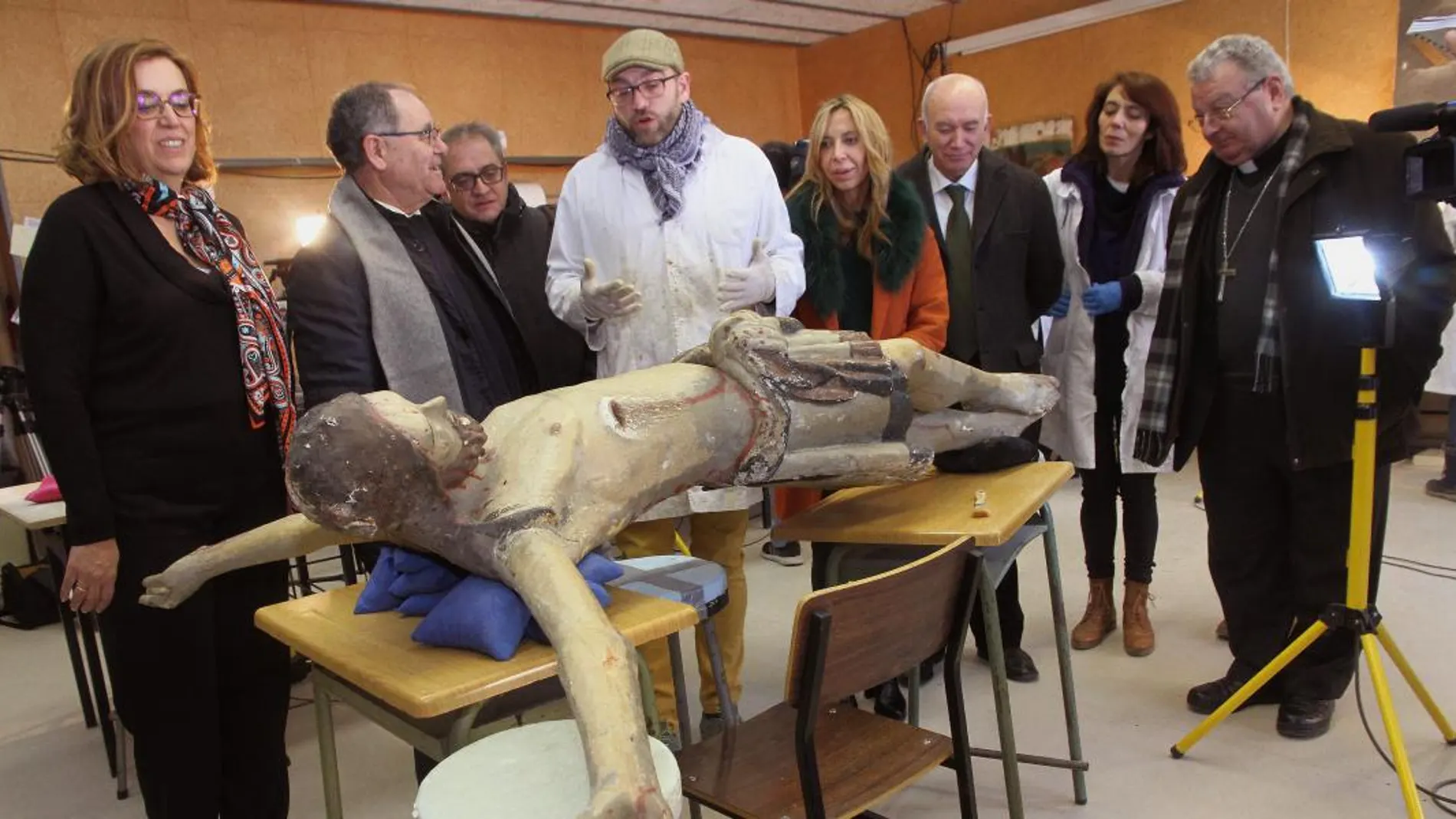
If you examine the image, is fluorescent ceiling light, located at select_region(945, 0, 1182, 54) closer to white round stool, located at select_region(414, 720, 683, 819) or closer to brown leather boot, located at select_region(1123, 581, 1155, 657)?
brown leather boot, located at select_region(1123, 581, 1155, 657)

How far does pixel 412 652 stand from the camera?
1392 millimetres

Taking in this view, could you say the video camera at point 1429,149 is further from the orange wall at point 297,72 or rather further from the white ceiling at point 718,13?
the white ceiling at point 718,13

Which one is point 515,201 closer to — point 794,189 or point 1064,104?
point 794,189

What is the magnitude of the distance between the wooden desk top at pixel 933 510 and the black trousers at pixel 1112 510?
707 millimetres

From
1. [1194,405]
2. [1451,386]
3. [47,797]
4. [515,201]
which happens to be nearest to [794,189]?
[515,201]

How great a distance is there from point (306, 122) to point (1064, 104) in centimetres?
471

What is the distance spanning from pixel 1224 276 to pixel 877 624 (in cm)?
146

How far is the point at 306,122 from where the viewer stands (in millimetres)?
5707

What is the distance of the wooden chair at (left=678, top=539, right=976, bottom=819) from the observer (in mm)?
1396

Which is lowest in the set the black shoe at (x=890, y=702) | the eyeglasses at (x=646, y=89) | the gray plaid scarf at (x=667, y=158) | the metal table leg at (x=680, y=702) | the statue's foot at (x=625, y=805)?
the black shoe at (x=890, y=702)

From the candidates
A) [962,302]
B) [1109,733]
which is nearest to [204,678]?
[962,302]

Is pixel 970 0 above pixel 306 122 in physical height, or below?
above

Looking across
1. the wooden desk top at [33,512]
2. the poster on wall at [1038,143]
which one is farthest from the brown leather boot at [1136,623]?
the poster on wall at [1038,143]

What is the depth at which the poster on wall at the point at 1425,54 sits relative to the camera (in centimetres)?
478
